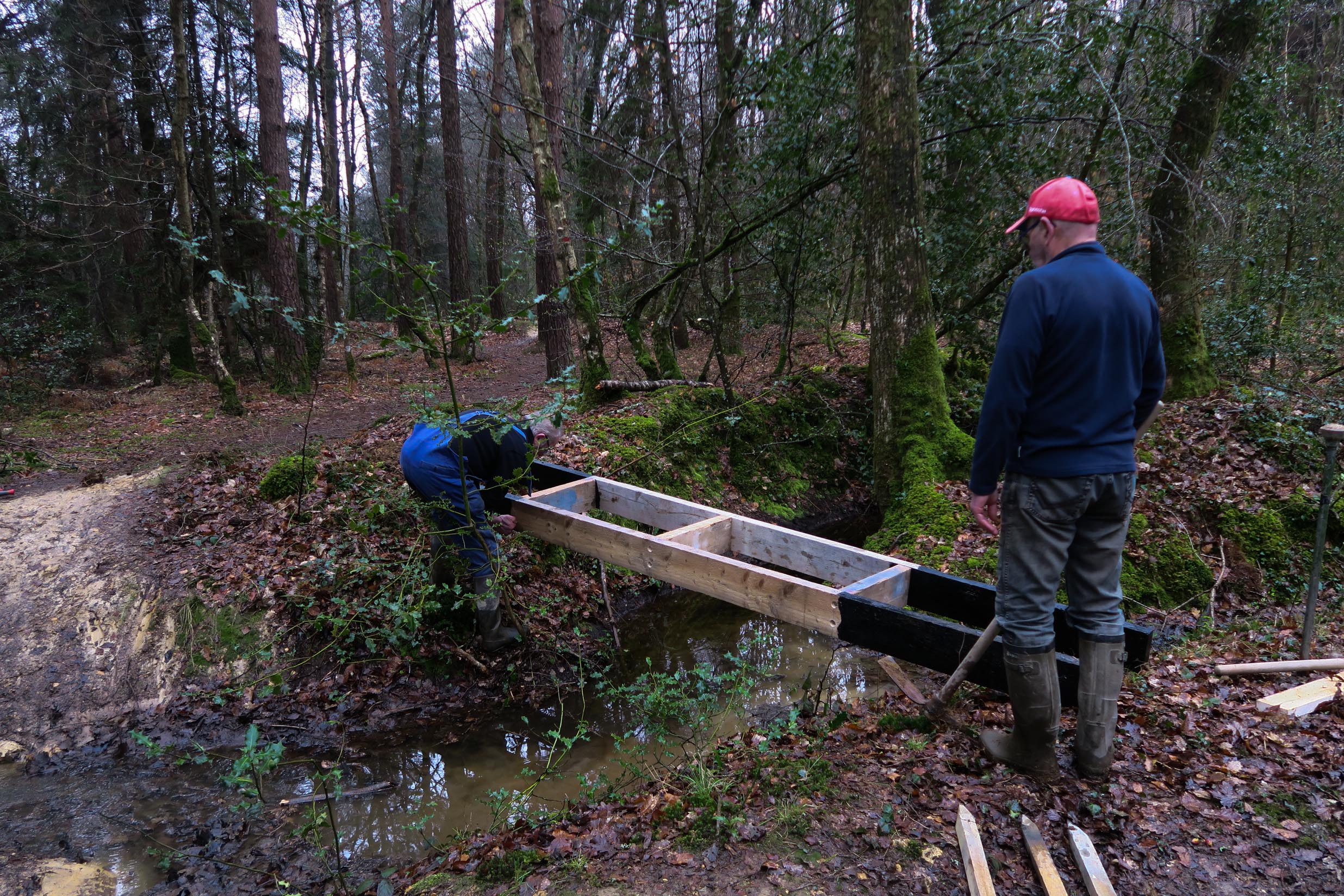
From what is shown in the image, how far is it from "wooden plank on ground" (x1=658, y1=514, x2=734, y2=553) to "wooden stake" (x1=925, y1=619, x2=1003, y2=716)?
56.5 inches

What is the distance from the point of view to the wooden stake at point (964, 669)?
111 inches

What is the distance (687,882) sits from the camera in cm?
247

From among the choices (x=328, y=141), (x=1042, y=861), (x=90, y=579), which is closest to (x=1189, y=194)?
(x=1042, y=861)

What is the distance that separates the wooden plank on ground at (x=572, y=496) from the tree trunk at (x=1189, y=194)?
5856 millimetres

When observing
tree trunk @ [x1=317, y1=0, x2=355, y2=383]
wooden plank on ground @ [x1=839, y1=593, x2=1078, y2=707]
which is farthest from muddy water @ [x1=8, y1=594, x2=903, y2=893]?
tree trunk @ [x1=317, y1=0, x2=355, y2=383]

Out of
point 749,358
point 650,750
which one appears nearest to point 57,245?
point 749,358

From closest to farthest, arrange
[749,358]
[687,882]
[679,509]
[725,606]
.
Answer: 1. [687,882]
2. [679,509]
3. [725,606]
4. [749,358]

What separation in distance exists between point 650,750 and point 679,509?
152 cm

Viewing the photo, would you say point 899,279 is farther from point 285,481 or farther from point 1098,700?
point 285,481

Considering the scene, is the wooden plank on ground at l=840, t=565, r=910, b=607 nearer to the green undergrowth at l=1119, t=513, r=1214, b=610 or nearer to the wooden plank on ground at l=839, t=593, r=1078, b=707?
the wooden plank on ground at l=839, t=593, r=1078, b=707

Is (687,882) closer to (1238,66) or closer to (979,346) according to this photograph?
(979,346)

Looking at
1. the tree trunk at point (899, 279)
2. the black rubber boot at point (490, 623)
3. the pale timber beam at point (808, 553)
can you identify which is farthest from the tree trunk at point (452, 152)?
the pale timber beam at point (808, 553)

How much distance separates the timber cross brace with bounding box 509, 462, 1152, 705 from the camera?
3.02 meters

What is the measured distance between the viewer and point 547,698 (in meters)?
4.84
